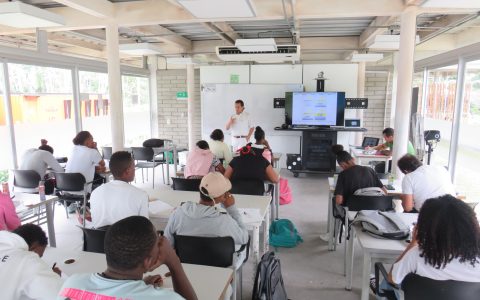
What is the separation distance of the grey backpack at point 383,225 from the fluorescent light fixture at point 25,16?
14.1 ft

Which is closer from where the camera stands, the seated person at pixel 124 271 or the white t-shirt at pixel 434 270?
the seated person at pixel 124 271

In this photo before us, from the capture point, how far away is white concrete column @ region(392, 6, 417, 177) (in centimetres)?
484

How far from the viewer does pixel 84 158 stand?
4578mm

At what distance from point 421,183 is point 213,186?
194cm

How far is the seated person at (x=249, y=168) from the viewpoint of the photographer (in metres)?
4.01

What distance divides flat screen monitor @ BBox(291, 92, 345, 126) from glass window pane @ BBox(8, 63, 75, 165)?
4624 mm

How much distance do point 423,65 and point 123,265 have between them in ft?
24.0

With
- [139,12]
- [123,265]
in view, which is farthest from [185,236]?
[139,12]

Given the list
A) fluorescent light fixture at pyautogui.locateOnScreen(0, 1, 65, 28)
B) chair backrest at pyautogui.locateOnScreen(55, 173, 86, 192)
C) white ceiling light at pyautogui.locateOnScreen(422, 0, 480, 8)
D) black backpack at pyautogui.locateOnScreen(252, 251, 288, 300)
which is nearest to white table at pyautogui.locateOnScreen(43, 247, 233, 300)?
black backpack at pyautogui.locateOnScreen(252, 251, 288, 300)

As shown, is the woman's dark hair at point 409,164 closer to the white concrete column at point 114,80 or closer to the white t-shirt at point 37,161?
the white t-shirt at point 37,161

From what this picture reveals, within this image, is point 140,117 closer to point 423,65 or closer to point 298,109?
point 298,109

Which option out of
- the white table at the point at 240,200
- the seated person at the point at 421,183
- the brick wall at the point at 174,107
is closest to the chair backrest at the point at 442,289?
the white table at the point at 240,200

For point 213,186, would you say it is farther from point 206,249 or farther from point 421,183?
point 421,183

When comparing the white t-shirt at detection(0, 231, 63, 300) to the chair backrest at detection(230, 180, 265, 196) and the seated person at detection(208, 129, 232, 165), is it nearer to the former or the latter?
the chair backrest at detection(230, 180, 265, 196)
